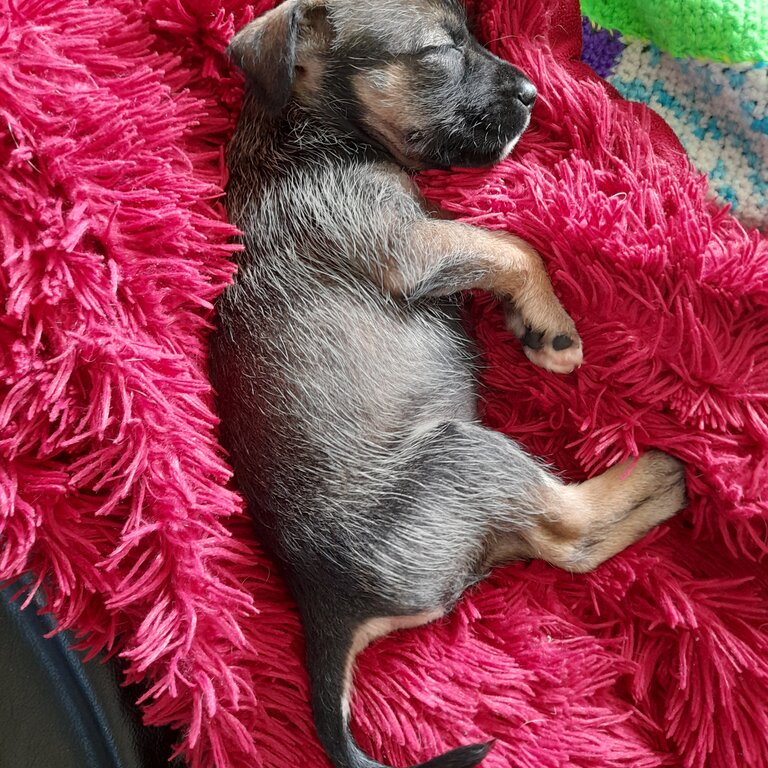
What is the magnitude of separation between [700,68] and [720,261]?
440 mm

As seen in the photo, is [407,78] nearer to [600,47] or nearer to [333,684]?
[600,47]

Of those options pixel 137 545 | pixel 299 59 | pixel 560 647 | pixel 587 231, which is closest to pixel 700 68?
pixel 587 231

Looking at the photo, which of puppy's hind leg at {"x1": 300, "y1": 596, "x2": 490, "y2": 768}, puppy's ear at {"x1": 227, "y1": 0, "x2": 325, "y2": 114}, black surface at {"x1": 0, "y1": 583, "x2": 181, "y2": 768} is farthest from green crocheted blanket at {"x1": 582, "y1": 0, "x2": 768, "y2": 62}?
black surface at {"x1": 0, "y1": 583, "x2": 181, "y2": 768}

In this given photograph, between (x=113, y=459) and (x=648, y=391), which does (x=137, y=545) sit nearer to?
(x=113, y=459)

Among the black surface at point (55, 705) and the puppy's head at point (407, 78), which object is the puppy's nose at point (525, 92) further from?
the black surface at point (55, 705)

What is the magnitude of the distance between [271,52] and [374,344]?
65 centimetres

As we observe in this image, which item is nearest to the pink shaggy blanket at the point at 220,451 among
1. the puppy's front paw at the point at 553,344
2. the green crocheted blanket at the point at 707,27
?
the puppy's front paw at the point at 553,344

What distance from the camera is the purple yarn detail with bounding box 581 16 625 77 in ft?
5.60

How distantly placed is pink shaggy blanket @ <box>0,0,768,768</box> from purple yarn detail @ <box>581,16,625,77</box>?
0.09m

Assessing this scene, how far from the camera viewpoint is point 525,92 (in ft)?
5.23

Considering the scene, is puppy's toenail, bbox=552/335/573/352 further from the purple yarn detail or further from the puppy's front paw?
the purple yarn detail

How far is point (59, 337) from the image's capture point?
1.33m

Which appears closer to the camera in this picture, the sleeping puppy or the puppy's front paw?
the sleeping puppy

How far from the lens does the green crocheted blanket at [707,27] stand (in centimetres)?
147
